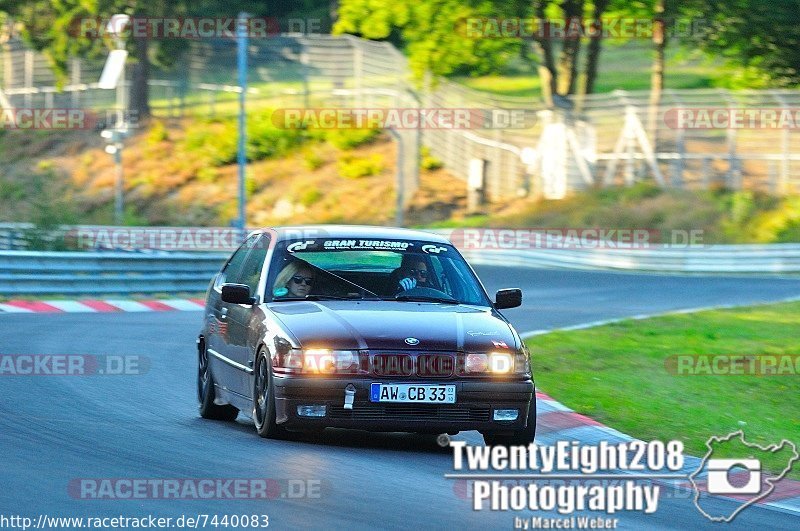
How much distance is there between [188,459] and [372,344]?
1.29 meters

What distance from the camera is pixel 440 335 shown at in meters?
9.23

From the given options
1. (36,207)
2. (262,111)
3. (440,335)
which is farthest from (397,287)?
(262,111)

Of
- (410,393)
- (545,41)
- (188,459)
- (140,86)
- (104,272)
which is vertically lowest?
(140,86)

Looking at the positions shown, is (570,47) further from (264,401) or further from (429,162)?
(264,401)

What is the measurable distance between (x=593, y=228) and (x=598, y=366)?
2463cm

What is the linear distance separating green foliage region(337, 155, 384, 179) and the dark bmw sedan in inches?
1506

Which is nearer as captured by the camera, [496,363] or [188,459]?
[188,459]

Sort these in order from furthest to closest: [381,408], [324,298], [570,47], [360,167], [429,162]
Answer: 1. [360,167]
2. [429,162]
3. [570,47]
4. [324,298]
5. [381,408]

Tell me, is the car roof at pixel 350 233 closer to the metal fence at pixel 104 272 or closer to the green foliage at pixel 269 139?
the metal fence at pixel 104 272

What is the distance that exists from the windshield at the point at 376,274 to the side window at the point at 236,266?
2.53 ft

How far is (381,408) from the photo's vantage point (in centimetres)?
904

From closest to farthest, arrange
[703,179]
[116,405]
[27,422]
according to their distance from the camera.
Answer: [27,422]
[116,405]
[703,179]

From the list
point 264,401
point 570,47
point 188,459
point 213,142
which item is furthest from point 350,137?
point 188,459

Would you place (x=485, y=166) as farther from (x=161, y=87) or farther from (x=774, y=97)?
(x=161, y=87)
